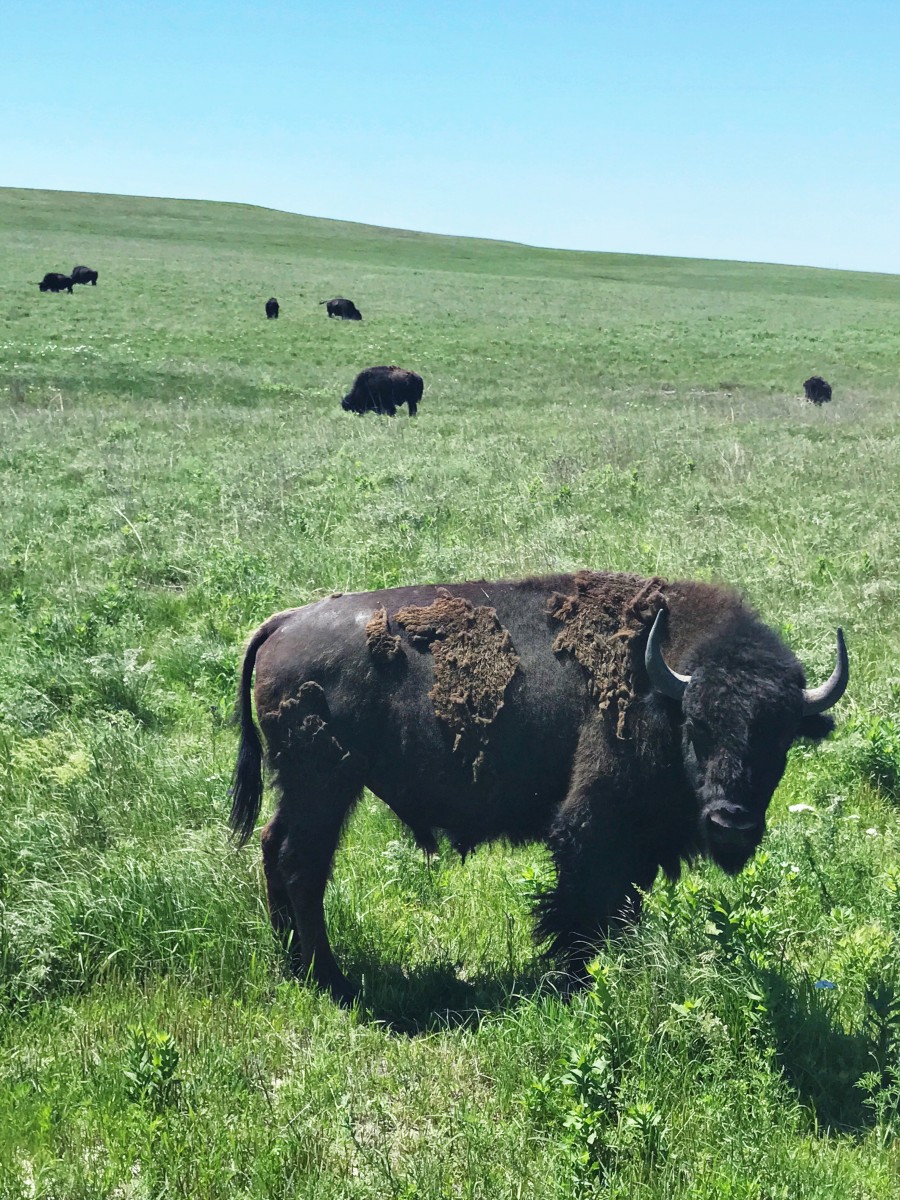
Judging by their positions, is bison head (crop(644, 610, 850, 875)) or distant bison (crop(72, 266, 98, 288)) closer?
bison head (crop(644, 610, 850, 875))

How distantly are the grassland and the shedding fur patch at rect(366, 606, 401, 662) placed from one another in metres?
1.17

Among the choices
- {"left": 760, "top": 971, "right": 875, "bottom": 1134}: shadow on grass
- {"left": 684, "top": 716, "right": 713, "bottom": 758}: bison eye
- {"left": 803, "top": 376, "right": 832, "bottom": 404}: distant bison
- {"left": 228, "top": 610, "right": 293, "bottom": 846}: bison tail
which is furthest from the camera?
{"left": 803, "top": 376, "right": 832, "bottom": 404}: distant bison

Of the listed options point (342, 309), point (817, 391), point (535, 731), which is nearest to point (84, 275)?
point (342, 309)

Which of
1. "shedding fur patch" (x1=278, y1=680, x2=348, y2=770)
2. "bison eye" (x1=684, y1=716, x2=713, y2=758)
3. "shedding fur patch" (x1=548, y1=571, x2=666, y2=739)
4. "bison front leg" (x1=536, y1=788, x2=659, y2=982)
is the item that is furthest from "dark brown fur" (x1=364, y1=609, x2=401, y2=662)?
"bison eye" (x1=684, y1=716, x2=713, y2=758)

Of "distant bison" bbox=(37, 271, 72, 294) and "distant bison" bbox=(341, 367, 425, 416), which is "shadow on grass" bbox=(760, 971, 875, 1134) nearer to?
"distant bison" bbox=(341, 367, 425, 416)

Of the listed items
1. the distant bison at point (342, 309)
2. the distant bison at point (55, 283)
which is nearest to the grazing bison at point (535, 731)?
the distant bison at point (342, 309)

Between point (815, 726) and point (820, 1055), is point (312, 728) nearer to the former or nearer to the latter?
point (815, 726)

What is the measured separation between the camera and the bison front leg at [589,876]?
15.0 ft

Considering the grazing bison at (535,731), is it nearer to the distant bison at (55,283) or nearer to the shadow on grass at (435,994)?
the shadow on grass at (435,994)

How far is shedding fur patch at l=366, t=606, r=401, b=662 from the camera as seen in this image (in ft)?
15.6

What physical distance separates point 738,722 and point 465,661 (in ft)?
3.99

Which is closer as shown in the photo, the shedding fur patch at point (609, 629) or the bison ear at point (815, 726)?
the bison ear at point (815, 726)

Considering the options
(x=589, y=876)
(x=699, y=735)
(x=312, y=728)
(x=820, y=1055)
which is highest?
(x=699, y=735)

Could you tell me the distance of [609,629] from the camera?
16.1ft
